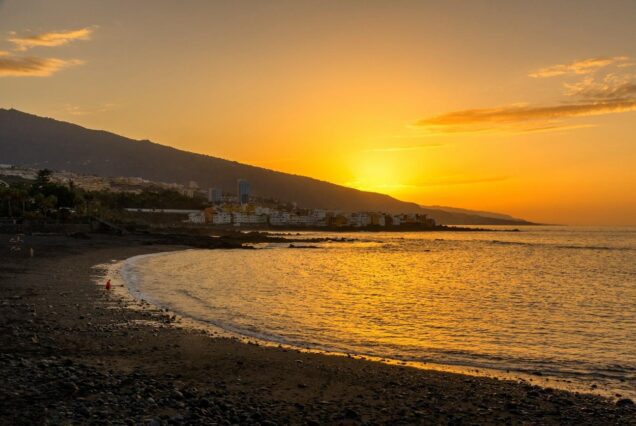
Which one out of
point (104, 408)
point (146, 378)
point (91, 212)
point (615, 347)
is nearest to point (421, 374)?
point (146, 378)

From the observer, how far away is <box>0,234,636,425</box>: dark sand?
8.40 metres

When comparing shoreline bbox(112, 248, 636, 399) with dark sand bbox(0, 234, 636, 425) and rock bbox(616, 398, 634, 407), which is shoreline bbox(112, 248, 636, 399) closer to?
rock bbox(616, 398, 634, 407)

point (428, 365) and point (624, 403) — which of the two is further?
point (428, 365)

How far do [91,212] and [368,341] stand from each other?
93308 mm

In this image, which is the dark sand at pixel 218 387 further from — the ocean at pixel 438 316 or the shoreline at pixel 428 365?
the ocean at pixel 438 316

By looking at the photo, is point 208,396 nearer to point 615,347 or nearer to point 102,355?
point 102,355

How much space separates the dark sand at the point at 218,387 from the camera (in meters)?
8.40

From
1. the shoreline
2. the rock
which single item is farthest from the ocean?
the rock

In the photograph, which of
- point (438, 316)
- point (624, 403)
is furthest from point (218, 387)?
point (438, 316)

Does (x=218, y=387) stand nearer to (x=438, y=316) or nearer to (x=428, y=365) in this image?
(x=428, y=365)

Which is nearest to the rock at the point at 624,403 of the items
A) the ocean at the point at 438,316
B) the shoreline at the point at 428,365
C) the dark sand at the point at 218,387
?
the dark sand at the point at 218,387

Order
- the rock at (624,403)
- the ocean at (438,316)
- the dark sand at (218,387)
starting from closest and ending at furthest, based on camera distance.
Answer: the dark sand at (218,387)
the rock at (624,403)
the ocean at (438,316)

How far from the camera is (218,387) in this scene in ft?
33.3

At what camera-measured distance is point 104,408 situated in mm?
8203
